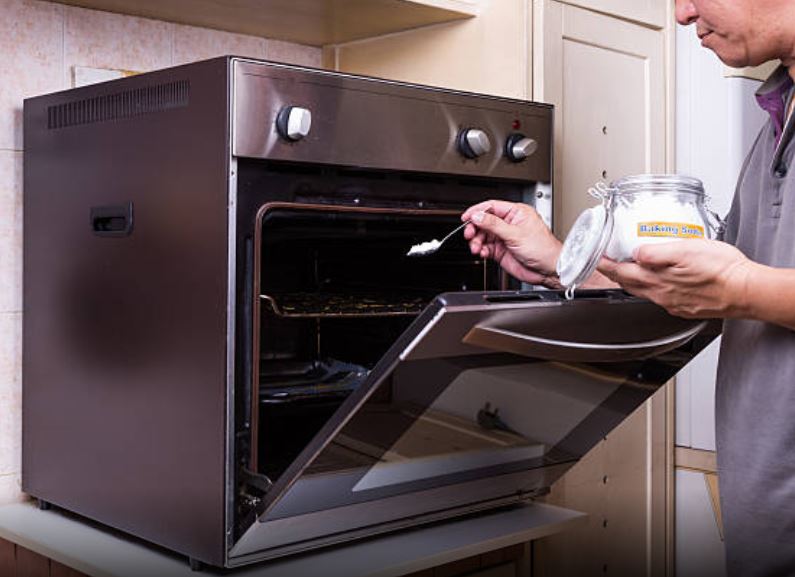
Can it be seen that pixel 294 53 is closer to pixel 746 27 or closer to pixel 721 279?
pixel 746 27

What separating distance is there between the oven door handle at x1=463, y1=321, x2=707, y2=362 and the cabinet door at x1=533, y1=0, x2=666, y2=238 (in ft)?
1.84

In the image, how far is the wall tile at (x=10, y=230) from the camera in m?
1.75

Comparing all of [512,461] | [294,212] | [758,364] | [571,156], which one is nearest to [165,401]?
[294,212]

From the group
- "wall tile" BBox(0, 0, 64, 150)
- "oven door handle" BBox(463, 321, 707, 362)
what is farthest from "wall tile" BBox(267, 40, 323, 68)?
"oven door handle" BBox(463, 321, 707, 362)

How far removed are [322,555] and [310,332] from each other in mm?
393

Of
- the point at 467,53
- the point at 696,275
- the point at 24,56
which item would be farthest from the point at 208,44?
the point at 696,275

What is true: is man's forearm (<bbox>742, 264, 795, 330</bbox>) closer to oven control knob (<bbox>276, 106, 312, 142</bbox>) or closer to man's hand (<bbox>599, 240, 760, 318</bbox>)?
man's hand (<bbox>599, 240, 760, 318</bbox>)

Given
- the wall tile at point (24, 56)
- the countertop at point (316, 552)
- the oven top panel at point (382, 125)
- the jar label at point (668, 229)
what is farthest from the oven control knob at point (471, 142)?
the wall tile at point (24, 56)

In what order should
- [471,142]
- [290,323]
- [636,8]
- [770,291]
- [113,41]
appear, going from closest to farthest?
1. [770,291]
2. [471,142]
3. [290,323]
4. [113,41]
5. [636,8]

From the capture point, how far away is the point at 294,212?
143 cm

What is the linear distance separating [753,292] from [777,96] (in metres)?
0.34

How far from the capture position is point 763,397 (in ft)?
4.25

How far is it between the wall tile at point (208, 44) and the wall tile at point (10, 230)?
0.36 meters

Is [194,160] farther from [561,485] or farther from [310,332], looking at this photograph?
[561,485]
